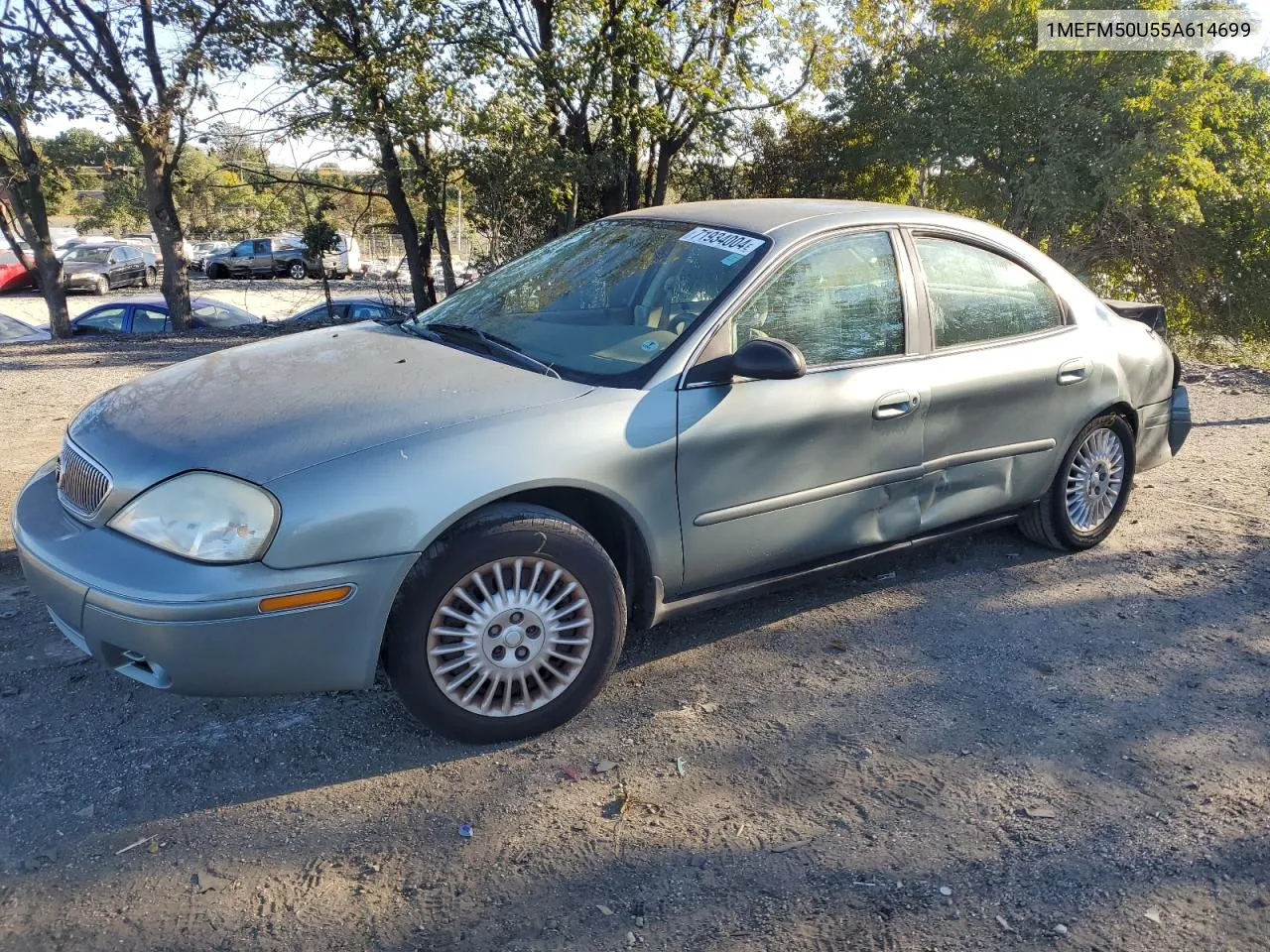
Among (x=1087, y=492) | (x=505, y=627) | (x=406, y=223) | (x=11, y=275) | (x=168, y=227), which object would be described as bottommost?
(x=1087, y=492)

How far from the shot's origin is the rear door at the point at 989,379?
400cm

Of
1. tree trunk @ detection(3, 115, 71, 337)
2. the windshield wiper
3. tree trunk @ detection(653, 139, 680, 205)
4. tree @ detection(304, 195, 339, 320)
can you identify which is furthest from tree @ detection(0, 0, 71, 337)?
the windshield wiper

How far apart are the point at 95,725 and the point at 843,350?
288cm

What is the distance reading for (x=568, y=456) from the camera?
3.05 meters

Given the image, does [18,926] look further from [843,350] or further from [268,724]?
[843,350]

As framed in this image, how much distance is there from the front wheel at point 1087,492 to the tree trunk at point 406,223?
34.1 feet

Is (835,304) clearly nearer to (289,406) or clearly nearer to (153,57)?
(289,406)

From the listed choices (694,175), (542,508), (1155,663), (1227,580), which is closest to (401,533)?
(542,508)

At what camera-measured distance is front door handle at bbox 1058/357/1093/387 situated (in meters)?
4.37

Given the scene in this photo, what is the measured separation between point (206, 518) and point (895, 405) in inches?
96.5

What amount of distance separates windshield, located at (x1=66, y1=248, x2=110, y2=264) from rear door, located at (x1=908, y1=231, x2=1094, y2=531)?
105 feet

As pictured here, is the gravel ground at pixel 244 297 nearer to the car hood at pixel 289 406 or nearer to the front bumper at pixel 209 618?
the car hood at pixel 289 406

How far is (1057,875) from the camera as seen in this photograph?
2590 millimetres

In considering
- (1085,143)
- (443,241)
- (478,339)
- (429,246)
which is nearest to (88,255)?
(429,246)
